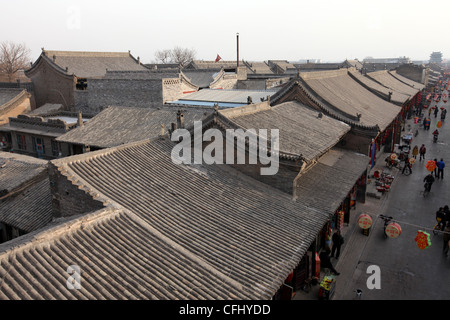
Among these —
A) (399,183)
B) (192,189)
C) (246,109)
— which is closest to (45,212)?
(192,189)

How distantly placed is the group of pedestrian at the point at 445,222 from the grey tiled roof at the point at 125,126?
1461cm

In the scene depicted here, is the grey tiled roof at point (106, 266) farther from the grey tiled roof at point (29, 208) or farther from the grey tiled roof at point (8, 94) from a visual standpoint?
the grey tiled roof at point (8, 94)

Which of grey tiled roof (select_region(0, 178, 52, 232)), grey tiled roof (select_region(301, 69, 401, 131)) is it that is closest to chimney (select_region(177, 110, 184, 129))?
grey tiled roof (select_region(0, 178, 52, 232))

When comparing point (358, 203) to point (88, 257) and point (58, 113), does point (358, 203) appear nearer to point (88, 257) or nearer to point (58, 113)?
point (88, 257)

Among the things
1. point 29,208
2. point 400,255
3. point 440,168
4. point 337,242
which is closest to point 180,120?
point 29,208

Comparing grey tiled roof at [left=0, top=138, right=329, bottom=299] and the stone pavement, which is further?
the stone pavement

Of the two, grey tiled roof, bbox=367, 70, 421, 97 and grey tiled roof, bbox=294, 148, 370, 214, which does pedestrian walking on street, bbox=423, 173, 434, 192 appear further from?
grey tiled roof, bbox=367, 70, 421, 97

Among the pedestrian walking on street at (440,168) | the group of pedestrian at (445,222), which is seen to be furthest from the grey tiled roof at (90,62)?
the group of pedestrian at (445,222)

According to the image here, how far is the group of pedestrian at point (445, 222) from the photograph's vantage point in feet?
48.7

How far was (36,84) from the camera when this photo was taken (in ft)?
140

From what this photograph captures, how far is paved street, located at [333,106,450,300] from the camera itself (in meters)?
12.5

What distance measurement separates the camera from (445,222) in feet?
54.1

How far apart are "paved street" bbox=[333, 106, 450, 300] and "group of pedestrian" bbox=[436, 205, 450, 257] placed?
430 millimetres

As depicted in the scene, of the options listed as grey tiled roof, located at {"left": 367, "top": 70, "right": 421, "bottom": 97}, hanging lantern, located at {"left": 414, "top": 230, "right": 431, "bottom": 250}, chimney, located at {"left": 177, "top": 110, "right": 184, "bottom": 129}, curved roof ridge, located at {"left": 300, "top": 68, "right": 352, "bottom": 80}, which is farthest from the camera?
grey tiled roof, located at {"left": 367, "top": 70, "right": 421, "bottom": 97}
